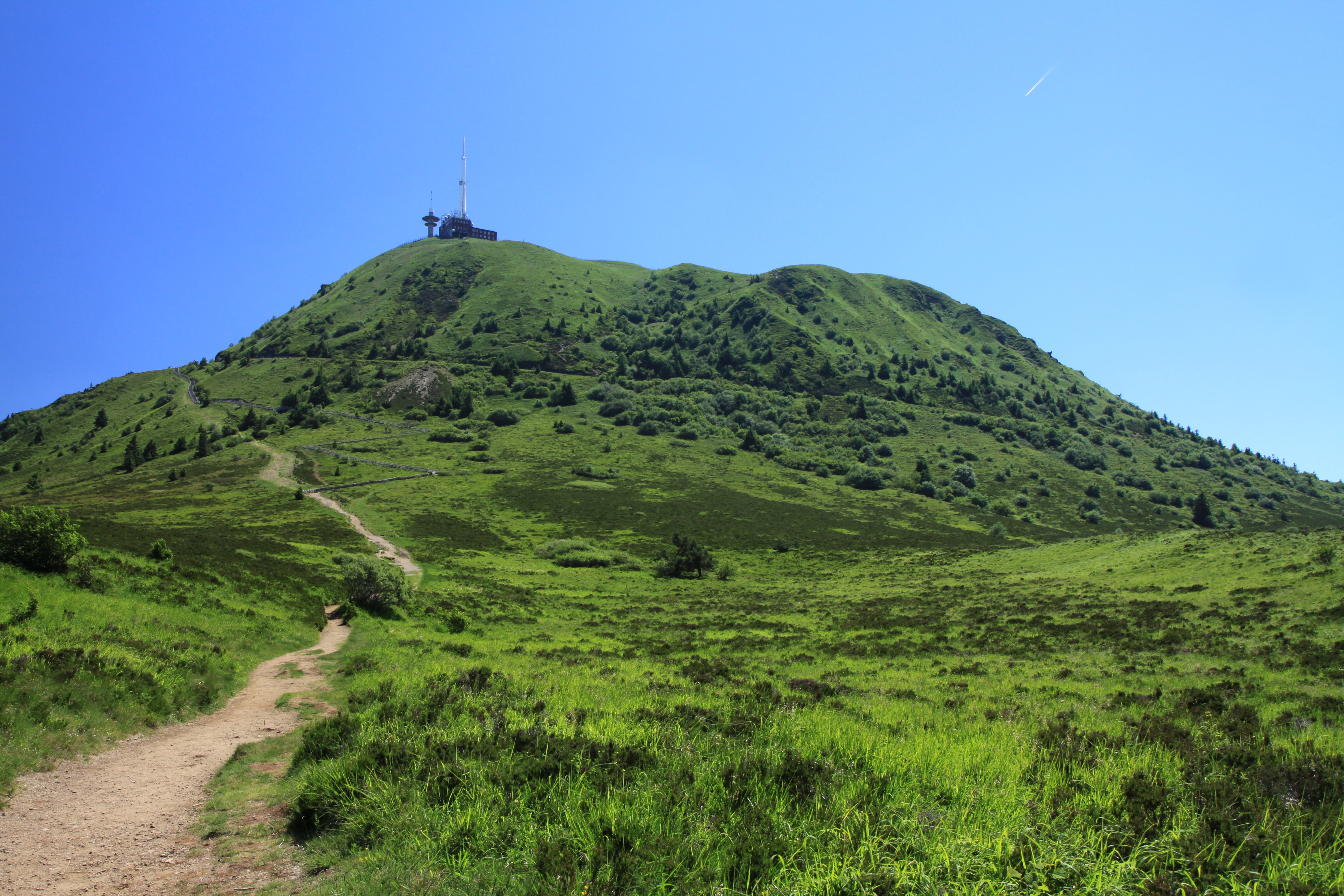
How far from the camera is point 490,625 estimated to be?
31359 millimetres

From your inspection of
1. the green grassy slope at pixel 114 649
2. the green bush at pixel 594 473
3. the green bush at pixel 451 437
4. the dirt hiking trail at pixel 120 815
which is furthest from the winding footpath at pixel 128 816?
the green bush at pixel 451 437

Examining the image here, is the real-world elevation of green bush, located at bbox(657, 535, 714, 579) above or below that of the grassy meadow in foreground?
below

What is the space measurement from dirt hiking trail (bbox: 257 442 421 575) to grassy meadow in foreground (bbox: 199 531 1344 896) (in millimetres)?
36578

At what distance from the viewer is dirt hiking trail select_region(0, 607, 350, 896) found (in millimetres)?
6254

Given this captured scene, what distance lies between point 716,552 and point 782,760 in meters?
71.8

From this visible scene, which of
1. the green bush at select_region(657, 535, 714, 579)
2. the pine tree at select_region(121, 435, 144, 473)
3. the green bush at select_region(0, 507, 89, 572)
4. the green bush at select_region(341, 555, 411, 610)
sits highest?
the pine tree at select_region(121, 435, 144, 473)

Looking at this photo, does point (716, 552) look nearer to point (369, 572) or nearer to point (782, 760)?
point (369, 572)

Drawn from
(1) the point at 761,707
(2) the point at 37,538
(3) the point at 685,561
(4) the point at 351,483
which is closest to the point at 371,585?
(2) the point at 37,538

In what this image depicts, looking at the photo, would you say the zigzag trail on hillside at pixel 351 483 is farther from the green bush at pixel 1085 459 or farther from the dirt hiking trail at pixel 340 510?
the green bush at pixel 1085 459

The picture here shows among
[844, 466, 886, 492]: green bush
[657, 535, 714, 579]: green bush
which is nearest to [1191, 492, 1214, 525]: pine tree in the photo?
[844, 466, 886, 492]: green bush

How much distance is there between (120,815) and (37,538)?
648 inches

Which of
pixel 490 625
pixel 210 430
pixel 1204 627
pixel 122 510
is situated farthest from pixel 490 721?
pixel 210 430

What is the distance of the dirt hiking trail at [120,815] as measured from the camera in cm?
625

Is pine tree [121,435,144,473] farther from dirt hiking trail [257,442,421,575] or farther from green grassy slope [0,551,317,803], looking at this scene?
green grassy slope [0,551,317,803]
